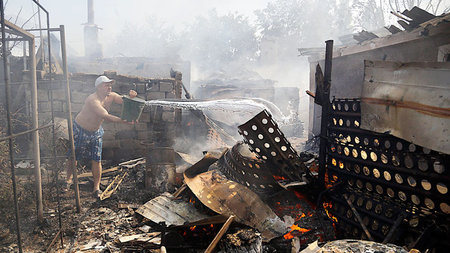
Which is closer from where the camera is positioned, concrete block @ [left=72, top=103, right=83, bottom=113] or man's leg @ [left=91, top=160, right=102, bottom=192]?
man's leg @ [left=91, top=160, right=102, bottom=192]

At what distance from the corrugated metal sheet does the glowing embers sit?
4.19 feet

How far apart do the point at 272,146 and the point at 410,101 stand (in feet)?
6.15

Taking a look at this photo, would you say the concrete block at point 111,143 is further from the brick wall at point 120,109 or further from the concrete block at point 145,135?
the concrete block at point 145,135

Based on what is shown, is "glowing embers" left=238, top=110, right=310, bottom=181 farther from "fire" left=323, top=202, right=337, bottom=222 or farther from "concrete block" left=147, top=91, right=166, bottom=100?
"concrete block" left=147, top=91, right=166, bottom=100

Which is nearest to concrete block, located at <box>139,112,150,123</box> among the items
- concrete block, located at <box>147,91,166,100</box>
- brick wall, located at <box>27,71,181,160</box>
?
brick wall, located at <box>27,71,181,160</box>

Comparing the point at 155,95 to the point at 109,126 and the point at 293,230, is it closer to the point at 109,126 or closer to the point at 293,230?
the point at 109,126

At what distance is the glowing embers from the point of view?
390cm

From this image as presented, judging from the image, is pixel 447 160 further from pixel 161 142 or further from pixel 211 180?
pixel 161 142

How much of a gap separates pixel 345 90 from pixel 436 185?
7.61m

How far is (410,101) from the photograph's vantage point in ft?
8.35

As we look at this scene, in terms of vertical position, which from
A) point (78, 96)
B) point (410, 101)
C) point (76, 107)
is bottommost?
point (76, 107)

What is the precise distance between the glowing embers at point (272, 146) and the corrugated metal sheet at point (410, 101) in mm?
1278

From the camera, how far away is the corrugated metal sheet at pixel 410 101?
231 centimetres

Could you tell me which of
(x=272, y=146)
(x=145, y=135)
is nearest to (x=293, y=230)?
(x=272, y=146)
